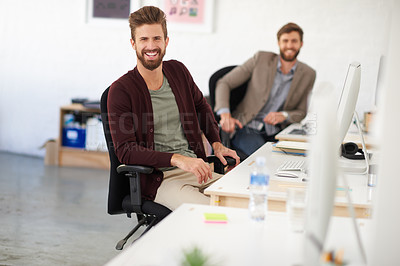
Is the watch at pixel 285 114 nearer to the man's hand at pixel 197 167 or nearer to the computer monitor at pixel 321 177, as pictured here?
the man's hand at pixel 197 167

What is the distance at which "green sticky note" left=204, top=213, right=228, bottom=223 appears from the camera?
1.48 meters

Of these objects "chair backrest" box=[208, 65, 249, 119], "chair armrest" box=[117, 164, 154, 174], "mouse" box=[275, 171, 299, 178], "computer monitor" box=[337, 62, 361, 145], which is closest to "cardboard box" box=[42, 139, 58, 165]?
"chair backrest" box=[208, 65, 249, 119]

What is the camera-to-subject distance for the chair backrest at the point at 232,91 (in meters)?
3.79

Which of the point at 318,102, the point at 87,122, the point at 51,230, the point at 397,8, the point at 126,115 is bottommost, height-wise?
the point at 51,230

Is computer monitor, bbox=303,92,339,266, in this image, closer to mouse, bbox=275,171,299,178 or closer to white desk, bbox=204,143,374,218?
white desk, bbox=204,143,374,218

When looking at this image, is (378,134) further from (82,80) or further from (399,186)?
(82,80)

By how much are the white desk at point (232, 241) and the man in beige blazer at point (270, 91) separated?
2321mm

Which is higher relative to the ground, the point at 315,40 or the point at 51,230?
the point at 315,40

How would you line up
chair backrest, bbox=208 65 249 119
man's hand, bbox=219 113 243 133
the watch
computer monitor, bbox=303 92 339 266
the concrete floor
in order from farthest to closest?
the watch
chair backrest, bbox=208 65 249 119
man's hand, bbox=219 113 243 133
the concrete floor
computer monitor, bbox=303 92 339 266

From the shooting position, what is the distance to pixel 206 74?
5.58 meters

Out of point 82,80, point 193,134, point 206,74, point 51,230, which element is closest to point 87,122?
point 82,80

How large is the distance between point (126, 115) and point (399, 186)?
151cm

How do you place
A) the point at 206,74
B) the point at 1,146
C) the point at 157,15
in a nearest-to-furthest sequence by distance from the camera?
the point at 157,15 → the point at 206,74 → the point at 1,146

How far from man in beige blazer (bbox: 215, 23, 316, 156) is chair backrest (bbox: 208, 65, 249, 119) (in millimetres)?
29
